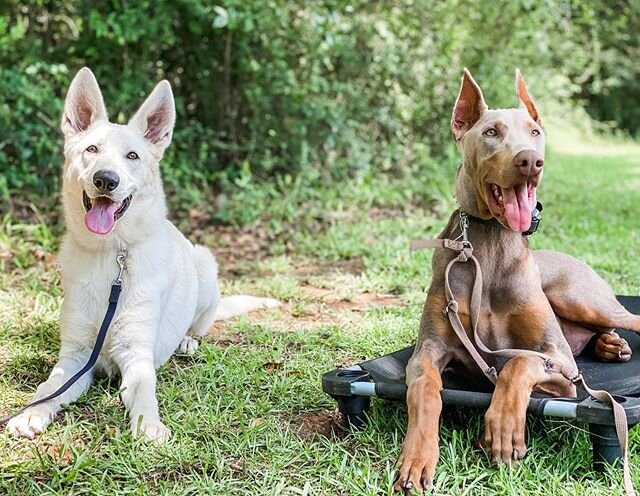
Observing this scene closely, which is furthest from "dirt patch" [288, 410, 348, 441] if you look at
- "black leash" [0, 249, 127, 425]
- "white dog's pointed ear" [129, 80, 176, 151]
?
"white dog's pointed ear" [129, 80, 176, 151]

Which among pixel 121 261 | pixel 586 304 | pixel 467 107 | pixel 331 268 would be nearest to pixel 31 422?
pixel 121 261

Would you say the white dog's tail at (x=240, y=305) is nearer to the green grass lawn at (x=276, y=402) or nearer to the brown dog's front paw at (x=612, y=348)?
the green grass lawn at (x=276, y=402)

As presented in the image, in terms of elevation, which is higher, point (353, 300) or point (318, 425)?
point (318, 425)

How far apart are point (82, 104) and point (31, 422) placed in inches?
64.1

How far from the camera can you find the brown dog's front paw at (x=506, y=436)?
304 cm

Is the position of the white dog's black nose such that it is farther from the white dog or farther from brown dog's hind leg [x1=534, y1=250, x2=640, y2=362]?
brown dog's hind leg [x1=534, y1=250, x2=640, y2=362]

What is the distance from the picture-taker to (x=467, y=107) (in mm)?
3664

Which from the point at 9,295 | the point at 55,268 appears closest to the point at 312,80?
the point at 55,268

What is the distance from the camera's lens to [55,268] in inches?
246

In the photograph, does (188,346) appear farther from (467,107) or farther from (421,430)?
(467,107)

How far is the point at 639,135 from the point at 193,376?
2094cm

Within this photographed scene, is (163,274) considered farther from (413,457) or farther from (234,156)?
(234,156)

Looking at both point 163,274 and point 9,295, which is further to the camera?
point 9,295

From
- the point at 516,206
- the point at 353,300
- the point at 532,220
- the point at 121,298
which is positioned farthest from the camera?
the point at 353,300
